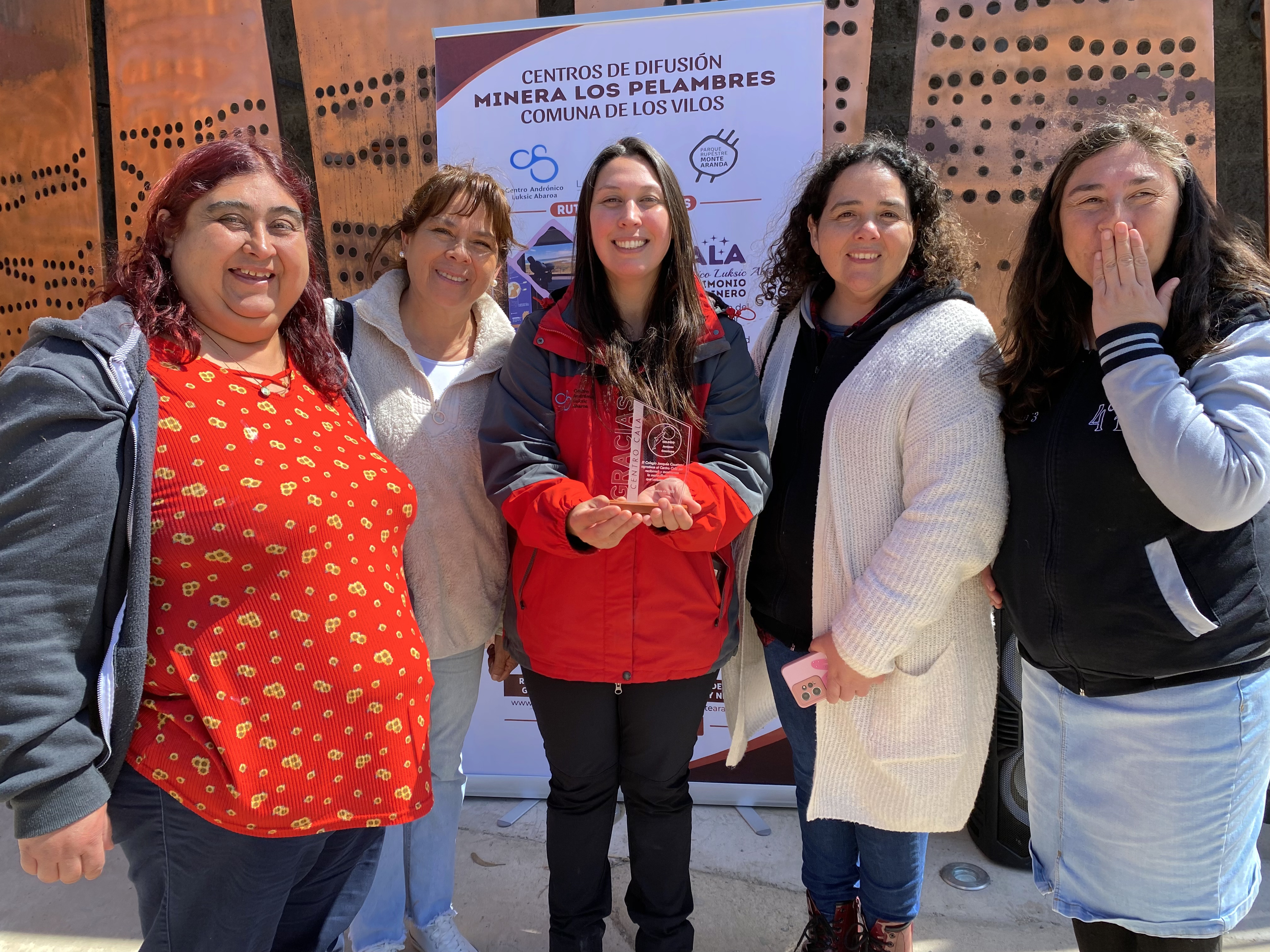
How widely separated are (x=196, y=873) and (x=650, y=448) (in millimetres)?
1264

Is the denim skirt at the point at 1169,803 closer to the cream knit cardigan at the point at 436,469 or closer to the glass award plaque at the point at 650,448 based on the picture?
the glass award plaque at the point at 650,448

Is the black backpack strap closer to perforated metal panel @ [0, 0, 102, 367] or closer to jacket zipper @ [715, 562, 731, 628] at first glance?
jacket zipper @ [715, 562, 731, 628]

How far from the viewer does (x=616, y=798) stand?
7.10 ft

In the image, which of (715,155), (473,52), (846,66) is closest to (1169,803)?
(715,155)

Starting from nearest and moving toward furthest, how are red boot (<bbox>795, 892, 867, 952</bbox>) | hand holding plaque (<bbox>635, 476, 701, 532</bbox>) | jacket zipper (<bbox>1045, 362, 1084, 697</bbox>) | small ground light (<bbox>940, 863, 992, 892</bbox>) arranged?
jacket zipper (<bbox>1045, 362, 1084, 697</bbox>) → hand holding plaque (<bbox>635, 476, 701, 532</bbox>) → red boot (<bbox>795, 892, 867, 952</bbox>) → small ground light (<bbox>940, 863, 992, 892</bbox>)

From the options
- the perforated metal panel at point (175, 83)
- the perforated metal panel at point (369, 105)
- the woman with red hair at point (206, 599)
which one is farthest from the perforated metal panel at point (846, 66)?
the woman with red hair at point (206, 599)

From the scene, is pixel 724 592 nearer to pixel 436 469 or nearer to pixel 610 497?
pixel 610 497

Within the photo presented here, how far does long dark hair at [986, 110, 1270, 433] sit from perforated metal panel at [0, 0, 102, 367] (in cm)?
426

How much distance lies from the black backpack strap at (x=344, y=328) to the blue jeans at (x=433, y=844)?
905 millimetres

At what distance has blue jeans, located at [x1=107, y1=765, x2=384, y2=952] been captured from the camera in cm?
139

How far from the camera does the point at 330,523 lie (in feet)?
4.86

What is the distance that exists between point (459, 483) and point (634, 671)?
0.70 metres

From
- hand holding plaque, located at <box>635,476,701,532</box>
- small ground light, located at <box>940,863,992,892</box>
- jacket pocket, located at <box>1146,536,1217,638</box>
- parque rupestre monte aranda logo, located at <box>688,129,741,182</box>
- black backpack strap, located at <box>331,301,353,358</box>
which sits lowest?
small ground light, located at <box>940,863,992,892</box>

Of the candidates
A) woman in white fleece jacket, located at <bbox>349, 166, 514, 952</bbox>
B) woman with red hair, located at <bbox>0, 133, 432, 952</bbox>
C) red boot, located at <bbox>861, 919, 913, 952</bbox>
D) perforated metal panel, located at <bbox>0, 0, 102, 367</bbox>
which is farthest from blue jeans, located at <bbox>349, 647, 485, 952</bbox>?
perforated metal panel, located at <bbox>0, 0, 102, 367</bbox>
